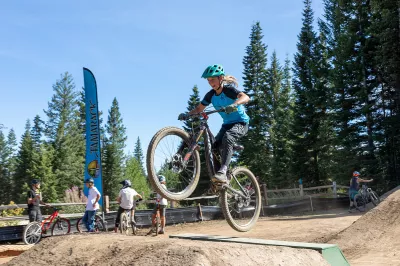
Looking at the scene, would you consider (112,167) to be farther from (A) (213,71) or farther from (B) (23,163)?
(A) (213,71)

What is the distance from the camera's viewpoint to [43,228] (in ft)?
45.4

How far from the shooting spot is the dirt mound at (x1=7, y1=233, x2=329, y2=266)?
14.1 feet

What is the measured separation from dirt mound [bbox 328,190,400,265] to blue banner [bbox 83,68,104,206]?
31.5ft

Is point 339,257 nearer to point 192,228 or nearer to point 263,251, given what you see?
point 263,251

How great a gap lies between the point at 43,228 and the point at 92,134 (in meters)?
4.31

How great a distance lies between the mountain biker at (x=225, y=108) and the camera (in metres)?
5.68

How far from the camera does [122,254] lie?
5082 mm

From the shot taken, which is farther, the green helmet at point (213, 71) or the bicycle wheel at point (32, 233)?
the bicycle wheel at point (32, 233)

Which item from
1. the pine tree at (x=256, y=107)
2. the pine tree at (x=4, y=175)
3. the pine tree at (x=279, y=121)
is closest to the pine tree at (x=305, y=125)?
the pine tree at (x=279, y=121)

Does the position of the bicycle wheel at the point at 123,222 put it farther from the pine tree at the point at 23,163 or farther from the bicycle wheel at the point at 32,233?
the pine tree at the point at 23,163

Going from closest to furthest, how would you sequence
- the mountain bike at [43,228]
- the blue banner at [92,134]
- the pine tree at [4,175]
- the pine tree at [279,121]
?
the mountain bike at [43,228] < the blue banner at [92,134] < the pine tree at [279,121] < the pine tree at [4,175]

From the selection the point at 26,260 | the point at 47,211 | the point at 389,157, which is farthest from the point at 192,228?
the point at 47,211

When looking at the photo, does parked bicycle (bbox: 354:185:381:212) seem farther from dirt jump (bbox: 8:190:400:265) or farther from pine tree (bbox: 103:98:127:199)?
pine tree (bbox: 103:98:127:199)

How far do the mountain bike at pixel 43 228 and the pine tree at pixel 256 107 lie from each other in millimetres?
37373
